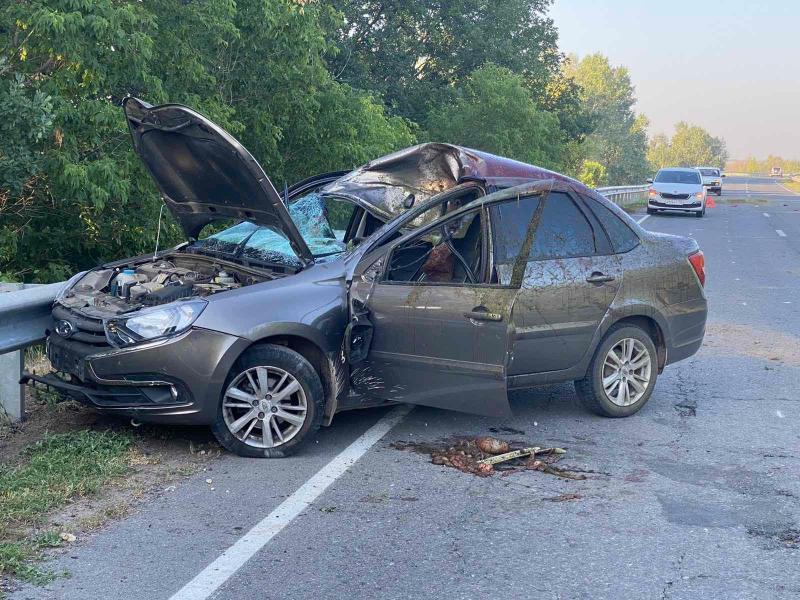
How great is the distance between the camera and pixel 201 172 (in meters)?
6.54

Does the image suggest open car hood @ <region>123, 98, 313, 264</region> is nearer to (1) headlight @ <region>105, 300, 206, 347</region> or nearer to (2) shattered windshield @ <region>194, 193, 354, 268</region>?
(2) shattered windshield @ <region>194, 193, 354, 268</region>

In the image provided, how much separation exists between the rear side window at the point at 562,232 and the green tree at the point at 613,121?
7134 centimetres

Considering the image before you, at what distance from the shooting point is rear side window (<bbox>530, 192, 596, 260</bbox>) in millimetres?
6457

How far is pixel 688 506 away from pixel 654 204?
29.6m

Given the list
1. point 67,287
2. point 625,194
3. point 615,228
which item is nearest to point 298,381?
point 67,287

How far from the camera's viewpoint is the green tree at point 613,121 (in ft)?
277

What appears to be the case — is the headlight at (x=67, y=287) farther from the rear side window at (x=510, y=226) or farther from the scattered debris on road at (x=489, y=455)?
the rear side window at (x=510, y=226)

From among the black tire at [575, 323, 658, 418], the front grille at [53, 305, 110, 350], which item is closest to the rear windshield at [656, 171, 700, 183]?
the black tire at [575, 323, 658, 418]

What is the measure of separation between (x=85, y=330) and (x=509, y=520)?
9.05 feet

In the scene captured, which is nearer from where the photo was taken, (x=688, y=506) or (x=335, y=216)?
(x=688, y=506)

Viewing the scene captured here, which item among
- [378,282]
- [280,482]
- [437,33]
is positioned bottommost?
[280,482]

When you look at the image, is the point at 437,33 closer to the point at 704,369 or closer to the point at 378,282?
the point at 704,369

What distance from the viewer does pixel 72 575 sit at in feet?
13.3

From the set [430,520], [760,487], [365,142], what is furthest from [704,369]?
[365,142]
